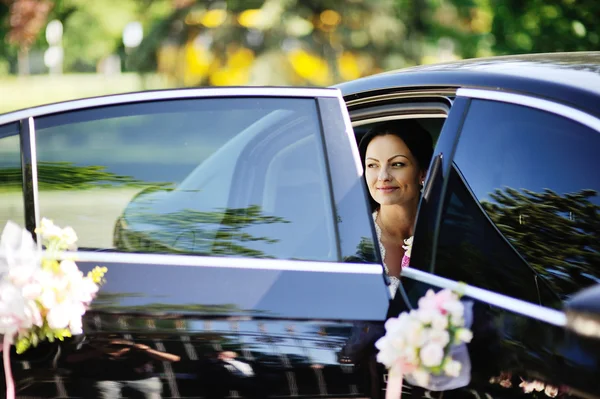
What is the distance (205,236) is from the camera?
2.66m

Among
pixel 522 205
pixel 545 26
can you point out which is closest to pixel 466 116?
pixel 522 205

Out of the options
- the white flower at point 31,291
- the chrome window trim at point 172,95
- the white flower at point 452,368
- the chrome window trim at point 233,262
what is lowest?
the white flower at point 452,368

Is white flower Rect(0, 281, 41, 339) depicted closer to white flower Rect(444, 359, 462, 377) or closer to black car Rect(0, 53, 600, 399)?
black car Rect(0, 53, 600, 399)

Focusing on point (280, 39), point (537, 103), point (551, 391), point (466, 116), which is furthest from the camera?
point (280, 39)

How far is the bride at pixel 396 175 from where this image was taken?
365cm

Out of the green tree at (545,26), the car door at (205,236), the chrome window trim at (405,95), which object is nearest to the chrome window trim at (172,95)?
the car door at (205,236)

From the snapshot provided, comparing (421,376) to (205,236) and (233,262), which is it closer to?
(233,262)

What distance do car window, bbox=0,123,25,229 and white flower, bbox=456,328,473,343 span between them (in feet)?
4.13

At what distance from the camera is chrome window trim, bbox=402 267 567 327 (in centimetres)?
215

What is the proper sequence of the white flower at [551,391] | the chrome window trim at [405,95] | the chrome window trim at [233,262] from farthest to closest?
the chrome window trim at [405,95], the chrome window trim at [233,262], the white flower at [551,391]

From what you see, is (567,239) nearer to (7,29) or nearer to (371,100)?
(371,100)

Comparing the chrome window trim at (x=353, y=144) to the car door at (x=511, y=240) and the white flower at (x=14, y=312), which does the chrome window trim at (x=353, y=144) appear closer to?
the car door at (x=511, y=240)

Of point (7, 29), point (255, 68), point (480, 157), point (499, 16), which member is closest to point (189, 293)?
point (480, 157)

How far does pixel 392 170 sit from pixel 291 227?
107 centimetres
